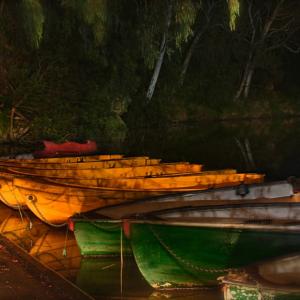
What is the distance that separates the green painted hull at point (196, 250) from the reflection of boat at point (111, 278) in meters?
0.29

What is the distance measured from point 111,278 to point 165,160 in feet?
43.1

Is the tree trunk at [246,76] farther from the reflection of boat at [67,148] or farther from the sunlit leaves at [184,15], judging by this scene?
the reflection of boat at [67,148]

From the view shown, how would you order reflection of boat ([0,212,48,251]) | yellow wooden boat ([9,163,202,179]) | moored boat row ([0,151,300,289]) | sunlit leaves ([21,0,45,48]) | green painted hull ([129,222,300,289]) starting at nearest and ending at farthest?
green painted hull ([129,222,300,289]) < moored boat row ([0,151,300,289]) < reflection of boat ([0,212,48,251]) < yellow wooden boat ([9,163,202,179]) < sunlit leaves ([21,0,45,48])

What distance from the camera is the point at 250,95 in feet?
136

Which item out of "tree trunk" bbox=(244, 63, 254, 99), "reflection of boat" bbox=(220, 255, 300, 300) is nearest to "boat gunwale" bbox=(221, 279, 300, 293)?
"reflection of boat" bbox=(220, 255, 300, 300)

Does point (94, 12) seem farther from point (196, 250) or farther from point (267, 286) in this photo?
point (267, 286)

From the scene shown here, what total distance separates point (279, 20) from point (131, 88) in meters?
16.1

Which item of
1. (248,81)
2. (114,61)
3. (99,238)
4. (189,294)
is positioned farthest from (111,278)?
(248,81)

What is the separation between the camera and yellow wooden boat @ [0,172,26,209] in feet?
34.0

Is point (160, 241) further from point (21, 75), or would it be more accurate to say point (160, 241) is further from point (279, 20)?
point (279, 20)

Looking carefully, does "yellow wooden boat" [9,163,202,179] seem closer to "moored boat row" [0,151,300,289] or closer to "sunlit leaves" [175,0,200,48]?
"moored boat row" [0,151,300,289]

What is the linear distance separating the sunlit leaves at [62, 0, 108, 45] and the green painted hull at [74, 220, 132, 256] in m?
12.0

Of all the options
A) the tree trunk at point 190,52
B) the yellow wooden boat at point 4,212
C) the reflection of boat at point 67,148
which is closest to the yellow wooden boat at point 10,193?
the yellow wooden boat at point 4,212

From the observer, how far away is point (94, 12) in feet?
62.1
